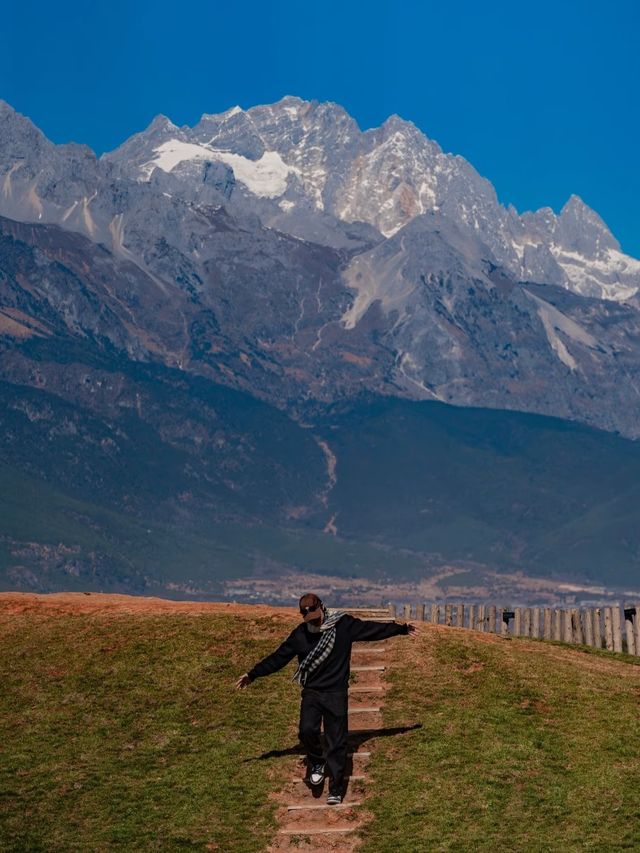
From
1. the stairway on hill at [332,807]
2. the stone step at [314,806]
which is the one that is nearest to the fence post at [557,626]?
the stairway on hill at [332,807]

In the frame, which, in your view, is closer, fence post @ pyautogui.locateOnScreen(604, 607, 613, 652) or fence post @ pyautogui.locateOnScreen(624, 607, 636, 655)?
fence post @ pyautogui.locateOnScreen(624, 607, 636, 655)

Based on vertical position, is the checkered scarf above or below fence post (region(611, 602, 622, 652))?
below

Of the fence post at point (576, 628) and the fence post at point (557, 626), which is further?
the fence post at point (557, 626)

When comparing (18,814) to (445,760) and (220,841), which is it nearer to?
(220,841)

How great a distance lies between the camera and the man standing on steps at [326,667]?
1339 inches

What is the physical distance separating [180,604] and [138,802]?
20.6m

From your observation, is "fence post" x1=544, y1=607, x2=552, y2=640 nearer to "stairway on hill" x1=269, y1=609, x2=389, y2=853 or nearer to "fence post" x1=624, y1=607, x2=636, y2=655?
"fence post" x1=624, y1=607, x2=636, y2=655

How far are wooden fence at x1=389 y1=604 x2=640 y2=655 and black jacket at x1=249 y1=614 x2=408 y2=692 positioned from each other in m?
21.3

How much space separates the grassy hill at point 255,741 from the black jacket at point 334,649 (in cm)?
325

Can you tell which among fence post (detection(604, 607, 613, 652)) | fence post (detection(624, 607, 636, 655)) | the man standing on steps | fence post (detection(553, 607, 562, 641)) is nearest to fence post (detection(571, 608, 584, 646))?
fence post (detection(553, 607, 562, 641))

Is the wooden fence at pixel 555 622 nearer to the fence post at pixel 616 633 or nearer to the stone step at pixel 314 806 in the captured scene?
the fence post at pixel 616 633

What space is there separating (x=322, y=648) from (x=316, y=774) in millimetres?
3157

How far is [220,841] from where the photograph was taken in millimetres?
33531

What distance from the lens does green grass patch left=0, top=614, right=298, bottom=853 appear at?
3431 centimetres
